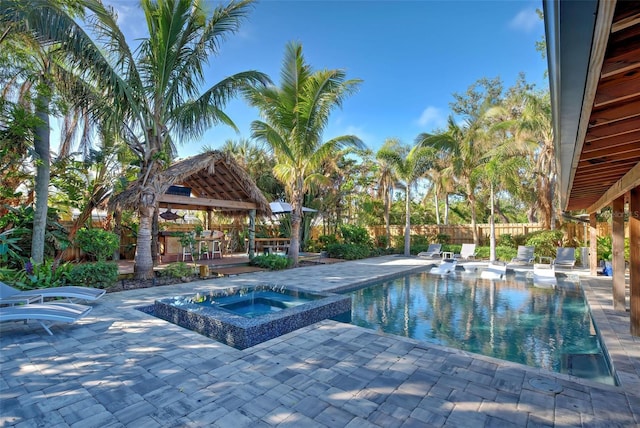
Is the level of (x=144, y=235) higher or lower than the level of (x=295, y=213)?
lower

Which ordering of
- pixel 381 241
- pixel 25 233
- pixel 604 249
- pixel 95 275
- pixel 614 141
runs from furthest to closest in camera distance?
1. pixel 381 241
2. pixel 604 249
3. pixel 25 233
4. pixel 95 275
5. pixel 614 141

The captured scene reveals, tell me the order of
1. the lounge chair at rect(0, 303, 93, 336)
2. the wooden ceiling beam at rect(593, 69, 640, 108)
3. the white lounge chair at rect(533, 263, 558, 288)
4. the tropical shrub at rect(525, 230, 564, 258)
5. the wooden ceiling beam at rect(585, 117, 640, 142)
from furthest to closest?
the tropical shrub at rect(525, 230, 564, 258)
the white lounge chair at rect(533, 263, 558, 288)
the lounge chair at rect(0, 303, 93, 336)
the wooden ceiling beam at rect(585, 117, 640, 142)
the wooden ceiling beam at rect(593, 69, 640, 108)

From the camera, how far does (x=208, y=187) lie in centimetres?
1352

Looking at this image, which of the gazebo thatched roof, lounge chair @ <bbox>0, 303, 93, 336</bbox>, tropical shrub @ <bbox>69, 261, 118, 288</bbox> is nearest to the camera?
lounge chair @ <bbox>0, 303, 93, 336</bbox>

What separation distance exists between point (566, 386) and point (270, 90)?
12.1 meters

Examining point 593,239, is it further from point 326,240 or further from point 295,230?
point 326,240

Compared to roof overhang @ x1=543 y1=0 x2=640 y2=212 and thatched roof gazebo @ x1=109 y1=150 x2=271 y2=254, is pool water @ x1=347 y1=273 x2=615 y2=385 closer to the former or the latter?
roof overhang @ x1=543 y1=0 x2=640 y2=212

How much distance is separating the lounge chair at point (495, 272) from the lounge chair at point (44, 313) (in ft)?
Answer: 42.4

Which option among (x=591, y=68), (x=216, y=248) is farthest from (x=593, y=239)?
(x=216, y=248)

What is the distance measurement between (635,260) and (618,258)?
157cm

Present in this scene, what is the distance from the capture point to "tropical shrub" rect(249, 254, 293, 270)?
12562 mm

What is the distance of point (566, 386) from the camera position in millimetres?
3619

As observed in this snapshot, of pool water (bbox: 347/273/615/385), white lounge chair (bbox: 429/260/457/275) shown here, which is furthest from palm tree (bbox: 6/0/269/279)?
white lounge chair (bbox: 429/260/457/275)

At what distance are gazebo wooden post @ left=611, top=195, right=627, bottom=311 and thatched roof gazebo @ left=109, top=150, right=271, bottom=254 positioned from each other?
11130mm
